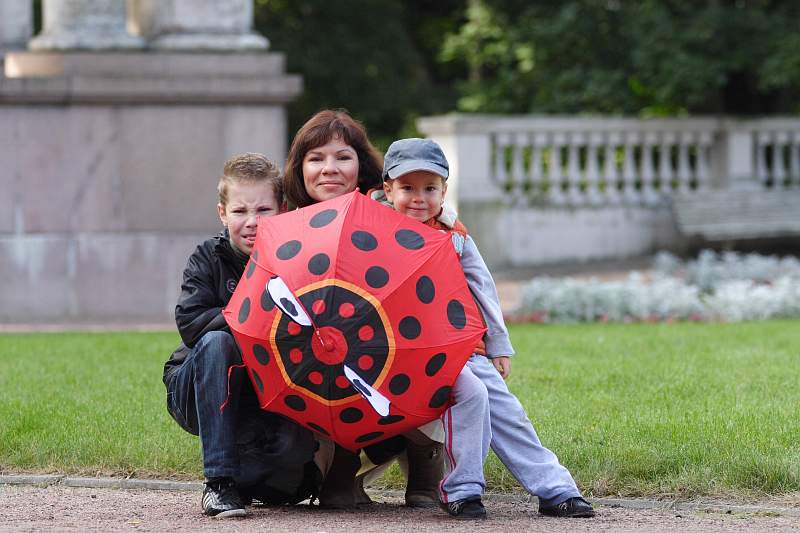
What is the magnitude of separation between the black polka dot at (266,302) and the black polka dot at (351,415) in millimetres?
421

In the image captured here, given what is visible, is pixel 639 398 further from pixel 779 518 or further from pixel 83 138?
pixel 83 138

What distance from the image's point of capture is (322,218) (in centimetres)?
539

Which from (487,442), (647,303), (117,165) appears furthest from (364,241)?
(117,165)

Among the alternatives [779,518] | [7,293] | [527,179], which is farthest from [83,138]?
[779,518]

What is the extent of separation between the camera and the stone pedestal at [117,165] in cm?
1241

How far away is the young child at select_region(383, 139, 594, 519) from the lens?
550cm

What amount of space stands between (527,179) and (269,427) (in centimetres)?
1132

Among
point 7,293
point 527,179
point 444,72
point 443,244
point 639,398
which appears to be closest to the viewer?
point 443,244

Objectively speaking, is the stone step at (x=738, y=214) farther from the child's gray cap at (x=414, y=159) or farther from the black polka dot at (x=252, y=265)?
the black polka dot at (x=252, y=265)

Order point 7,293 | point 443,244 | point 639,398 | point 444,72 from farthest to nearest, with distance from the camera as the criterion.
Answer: point 444,72 → point 7,293 → point 639,398 → point 443,244

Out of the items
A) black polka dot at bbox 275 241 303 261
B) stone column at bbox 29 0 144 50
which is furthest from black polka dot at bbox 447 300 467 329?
stone column at bbox 29 0 144 50

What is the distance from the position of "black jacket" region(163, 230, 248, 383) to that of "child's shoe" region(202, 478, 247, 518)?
0.49 m

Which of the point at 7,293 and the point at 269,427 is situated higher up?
the point at 269,427

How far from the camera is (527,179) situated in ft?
55.3
